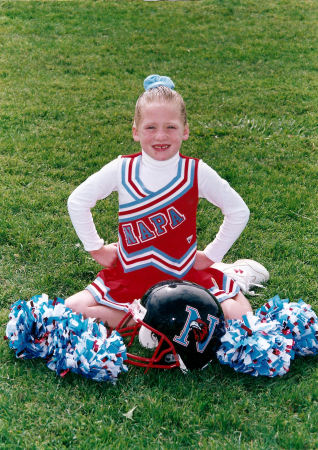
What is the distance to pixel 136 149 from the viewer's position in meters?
5.67

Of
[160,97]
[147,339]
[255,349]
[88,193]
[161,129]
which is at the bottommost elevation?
[147,339]

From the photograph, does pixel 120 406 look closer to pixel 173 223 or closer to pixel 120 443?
pixel 120 443

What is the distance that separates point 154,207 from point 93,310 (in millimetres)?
753

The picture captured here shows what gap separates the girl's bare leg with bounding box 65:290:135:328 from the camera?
3252mm

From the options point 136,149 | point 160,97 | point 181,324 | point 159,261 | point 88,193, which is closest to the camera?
point 181,324

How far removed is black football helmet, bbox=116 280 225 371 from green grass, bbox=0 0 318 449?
113 mm

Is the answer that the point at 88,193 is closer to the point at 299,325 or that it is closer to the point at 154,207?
the point at 154,207

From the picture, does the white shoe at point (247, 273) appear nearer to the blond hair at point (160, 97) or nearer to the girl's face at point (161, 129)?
the girl's face at point (161, 129)

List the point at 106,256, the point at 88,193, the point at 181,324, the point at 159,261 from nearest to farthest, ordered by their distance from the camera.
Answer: the point at 181,324 < the point at 88,193 < the point at 159,261 < the point at 106,256

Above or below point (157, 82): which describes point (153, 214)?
below

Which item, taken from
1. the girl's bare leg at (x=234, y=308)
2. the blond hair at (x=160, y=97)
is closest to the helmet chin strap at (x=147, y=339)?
the girl's bare leg at (x=234, y=308)

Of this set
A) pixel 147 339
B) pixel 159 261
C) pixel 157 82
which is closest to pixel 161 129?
pixel 157 82

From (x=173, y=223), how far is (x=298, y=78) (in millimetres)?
5621

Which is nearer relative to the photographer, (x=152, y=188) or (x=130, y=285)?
(x=152, y=188)
